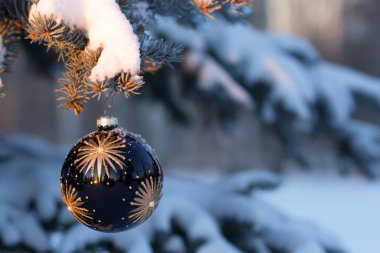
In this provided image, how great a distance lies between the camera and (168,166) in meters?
9.27

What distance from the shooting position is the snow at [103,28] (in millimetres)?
1024

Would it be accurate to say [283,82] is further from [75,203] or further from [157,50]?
[75,203]

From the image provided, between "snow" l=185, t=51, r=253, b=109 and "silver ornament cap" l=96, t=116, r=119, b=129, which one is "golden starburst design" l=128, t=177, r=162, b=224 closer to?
"silver ornament cap" l=96, t=116, r=119, b=129

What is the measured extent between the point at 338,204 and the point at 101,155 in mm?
5687

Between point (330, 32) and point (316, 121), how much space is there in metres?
6.54

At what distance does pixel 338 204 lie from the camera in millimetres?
6406

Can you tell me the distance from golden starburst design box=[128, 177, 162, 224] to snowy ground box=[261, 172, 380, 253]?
298cm

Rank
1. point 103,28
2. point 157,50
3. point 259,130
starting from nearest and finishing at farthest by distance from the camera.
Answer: point 103,28
point 157,50
point 259,130

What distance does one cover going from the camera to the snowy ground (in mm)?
4844

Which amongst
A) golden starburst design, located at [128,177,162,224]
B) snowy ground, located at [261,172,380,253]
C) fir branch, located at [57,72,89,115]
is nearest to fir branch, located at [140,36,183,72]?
fir branch, located at [57,72,89,115]

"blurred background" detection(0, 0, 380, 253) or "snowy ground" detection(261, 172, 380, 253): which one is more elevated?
"blurred background" detection(0, 0, 380, 253)

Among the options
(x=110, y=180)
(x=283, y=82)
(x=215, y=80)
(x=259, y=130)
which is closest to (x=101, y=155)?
(x=110, y=180)

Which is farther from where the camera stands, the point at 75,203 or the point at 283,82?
the point at 283,82

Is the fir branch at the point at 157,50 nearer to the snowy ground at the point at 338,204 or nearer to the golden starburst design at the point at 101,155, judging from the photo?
the golden starburst design at the point at 101,155
